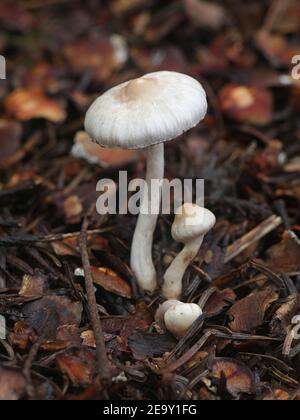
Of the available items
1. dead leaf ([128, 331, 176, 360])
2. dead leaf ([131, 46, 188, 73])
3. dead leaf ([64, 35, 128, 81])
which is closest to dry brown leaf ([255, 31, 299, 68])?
dead leaf ([131, 46, 188, 73])

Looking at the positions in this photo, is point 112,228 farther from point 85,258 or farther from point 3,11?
point 3,11

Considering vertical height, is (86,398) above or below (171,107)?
below

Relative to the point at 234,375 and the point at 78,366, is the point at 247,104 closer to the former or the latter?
Answer: the point at 234,375

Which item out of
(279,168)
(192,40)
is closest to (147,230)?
(279,168)

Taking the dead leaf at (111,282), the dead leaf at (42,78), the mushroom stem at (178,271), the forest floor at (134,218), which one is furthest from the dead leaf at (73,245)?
the dead leaf at (42,78)

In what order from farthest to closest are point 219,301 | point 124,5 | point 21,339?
point 124,5, point 219,301, point 21,339

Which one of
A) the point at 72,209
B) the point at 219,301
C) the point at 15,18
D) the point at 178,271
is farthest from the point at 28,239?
the point at 15,18

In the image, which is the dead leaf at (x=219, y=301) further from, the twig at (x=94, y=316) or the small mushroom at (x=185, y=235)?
the twig at (x=94, y=316)

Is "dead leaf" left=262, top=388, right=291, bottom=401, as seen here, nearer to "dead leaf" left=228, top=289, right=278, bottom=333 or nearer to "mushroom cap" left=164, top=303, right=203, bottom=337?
"dead leaf" left=228, top=289, right=278, bottom=333
